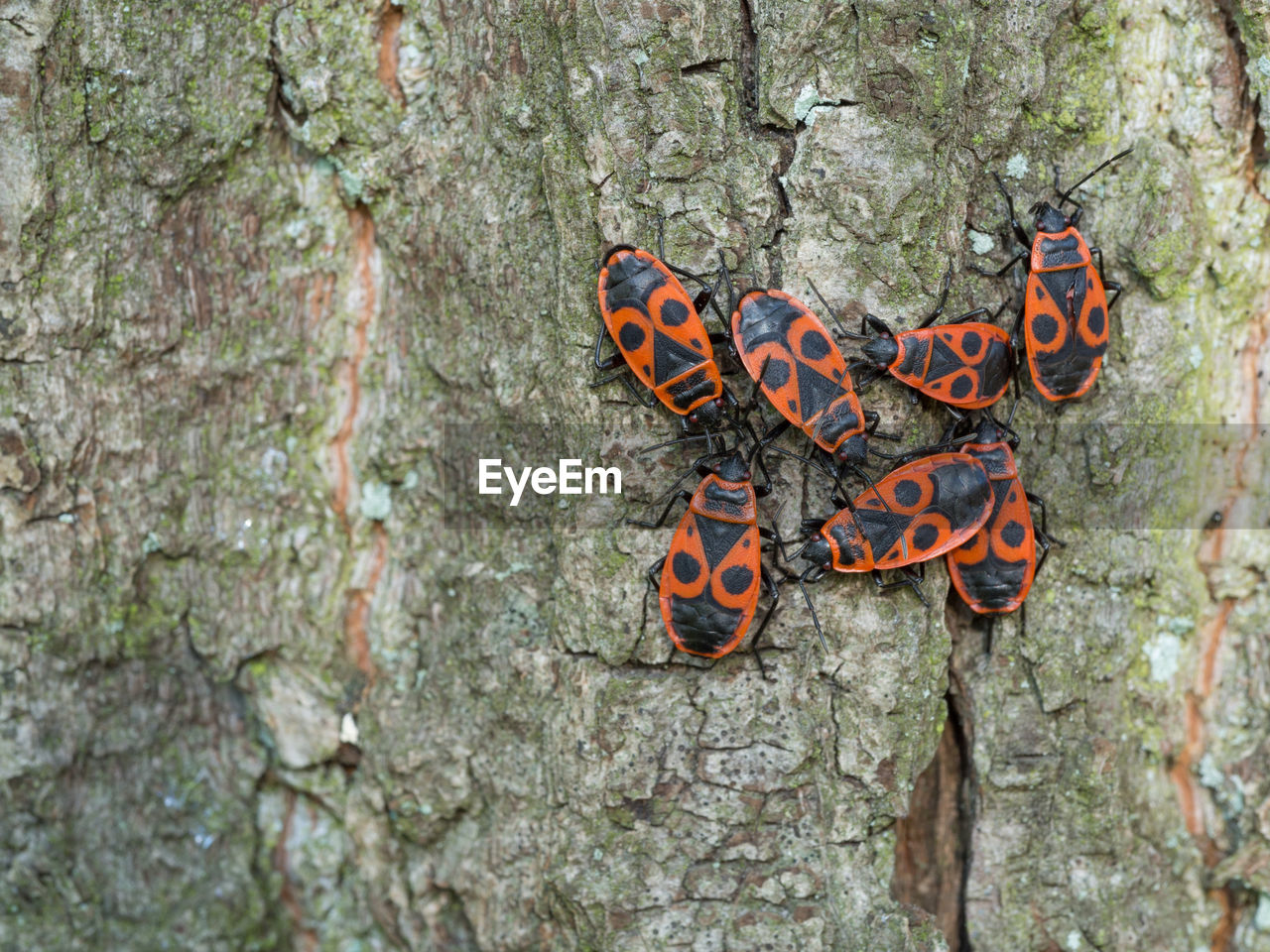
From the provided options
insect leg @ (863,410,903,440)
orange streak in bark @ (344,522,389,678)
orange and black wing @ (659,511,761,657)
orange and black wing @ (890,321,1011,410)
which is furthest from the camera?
orange streak in bark @ (344,522,389,678)

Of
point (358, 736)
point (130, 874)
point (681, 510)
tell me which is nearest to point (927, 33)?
point (681, 510)

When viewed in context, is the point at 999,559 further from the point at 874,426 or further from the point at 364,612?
the point at 364,612

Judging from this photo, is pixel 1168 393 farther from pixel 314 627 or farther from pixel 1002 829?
pixel 314 627

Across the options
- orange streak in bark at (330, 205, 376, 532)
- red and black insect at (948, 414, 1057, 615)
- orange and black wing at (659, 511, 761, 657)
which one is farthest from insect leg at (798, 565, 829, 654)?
orange streak in bark at (330, 205, 376, 532)

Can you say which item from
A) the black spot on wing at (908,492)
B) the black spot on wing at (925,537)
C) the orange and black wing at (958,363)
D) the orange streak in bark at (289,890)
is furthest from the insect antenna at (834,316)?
the orange streak in bark at (289,890)

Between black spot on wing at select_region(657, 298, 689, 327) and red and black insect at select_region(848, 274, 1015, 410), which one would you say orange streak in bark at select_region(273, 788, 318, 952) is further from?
red and black insect at select_region(848, 274, 1015, 410)

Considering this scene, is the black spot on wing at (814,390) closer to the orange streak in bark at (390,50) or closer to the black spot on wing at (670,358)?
the black spot on wing at (670,358)
